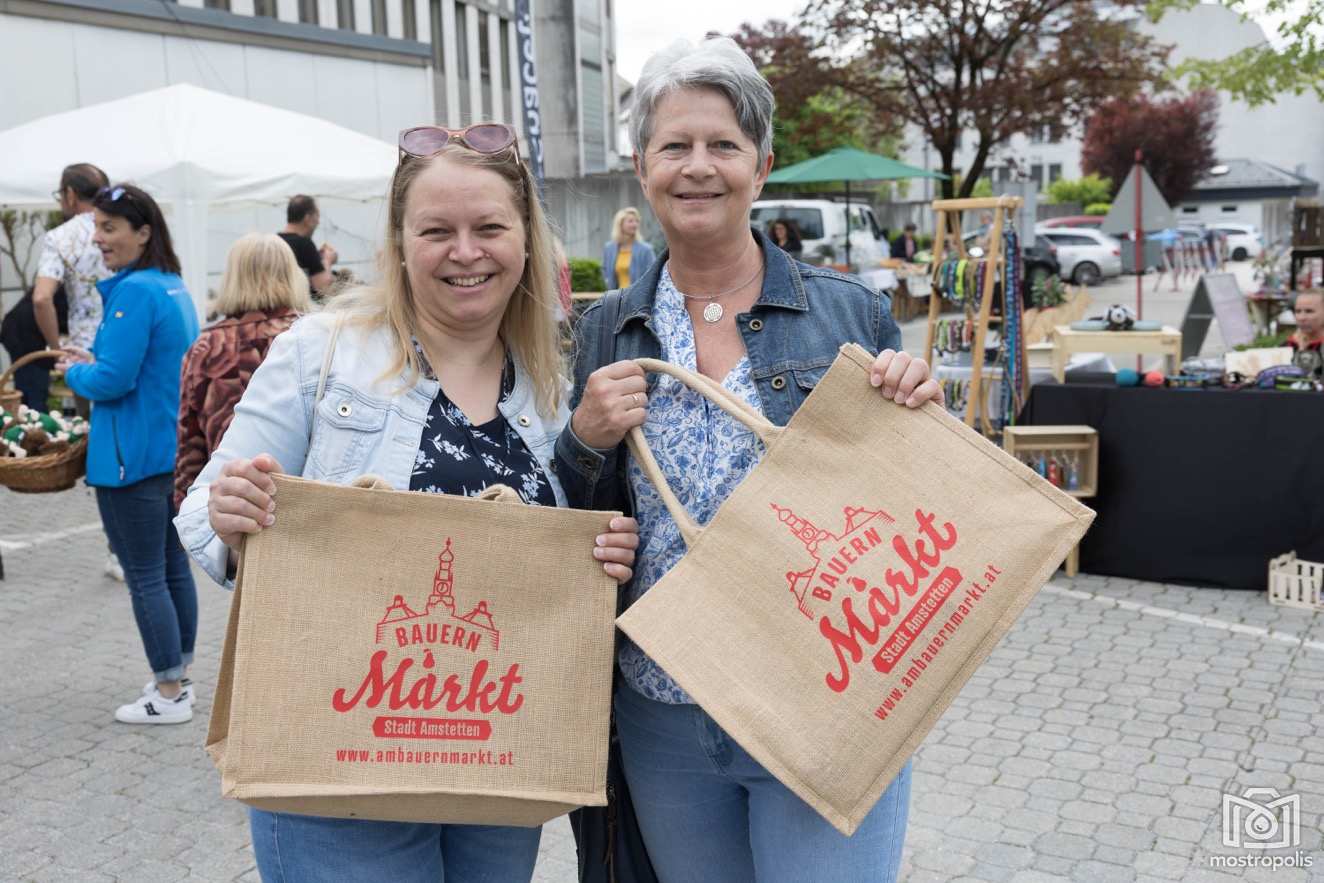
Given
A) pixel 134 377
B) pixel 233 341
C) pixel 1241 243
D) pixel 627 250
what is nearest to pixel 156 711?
pixel 134 377

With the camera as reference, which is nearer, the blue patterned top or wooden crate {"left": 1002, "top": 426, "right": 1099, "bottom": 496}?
the blue patterned top

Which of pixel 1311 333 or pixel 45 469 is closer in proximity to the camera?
pixel 45 469

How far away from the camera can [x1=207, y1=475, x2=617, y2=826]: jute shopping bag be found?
1.86 m

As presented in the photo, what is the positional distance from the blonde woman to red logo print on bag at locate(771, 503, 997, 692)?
0.32 metres

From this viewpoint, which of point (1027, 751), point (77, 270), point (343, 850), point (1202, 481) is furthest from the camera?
point (77, 270)

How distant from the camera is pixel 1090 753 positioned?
4.62m

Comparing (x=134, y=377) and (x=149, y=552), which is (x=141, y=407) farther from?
(x=149, y=552)

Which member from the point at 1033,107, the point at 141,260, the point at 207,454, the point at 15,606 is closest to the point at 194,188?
the point at 15,606

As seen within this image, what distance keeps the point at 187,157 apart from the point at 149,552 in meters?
4.57

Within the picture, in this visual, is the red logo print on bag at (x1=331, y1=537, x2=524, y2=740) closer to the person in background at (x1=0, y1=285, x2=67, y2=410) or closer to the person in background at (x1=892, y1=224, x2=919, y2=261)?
the person in background at (x1=0, y1=285, x2=67, y2=410)

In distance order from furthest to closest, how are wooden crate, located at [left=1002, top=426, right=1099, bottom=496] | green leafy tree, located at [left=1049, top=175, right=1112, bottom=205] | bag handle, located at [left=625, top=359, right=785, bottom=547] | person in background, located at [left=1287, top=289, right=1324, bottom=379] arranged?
green leafy tree, located at [left=1049, top=175, right=1112, bottom=205] < person in background, located at [left=1287, top=289, right=1324, bottom=379] < wooden crate, located at [left=1002, top=426, right=1099, bottom=496] < bag handle, located at [left=625, top=359, right=785, bottom=547]

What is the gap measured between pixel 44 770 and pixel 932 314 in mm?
6050

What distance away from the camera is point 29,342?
9.40 meters

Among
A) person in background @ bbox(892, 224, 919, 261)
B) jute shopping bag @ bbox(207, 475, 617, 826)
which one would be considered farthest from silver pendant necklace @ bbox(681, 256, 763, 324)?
person in background @ bbox(892, 224, 919, 261)
